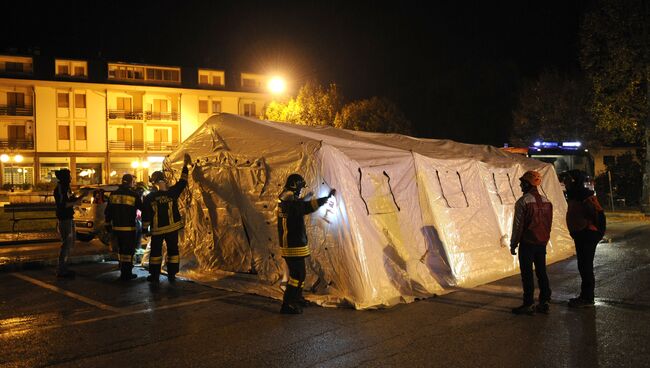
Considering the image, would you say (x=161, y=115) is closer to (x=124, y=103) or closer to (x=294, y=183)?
(x=124, y=103)

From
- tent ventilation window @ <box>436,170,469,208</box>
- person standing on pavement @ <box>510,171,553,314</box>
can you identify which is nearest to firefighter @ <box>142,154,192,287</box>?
tent ventilation window @ <box>436,170,469,208</box>

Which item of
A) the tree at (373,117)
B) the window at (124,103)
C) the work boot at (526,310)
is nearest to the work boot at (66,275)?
the work boot at (526,310)

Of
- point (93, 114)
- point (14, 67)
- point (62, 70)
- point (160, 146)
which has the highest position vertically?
point (14, 67)

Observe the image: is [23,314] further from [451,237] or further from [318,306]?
[451,237]

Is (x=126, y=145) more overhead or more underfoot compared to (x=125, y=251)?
more overhead

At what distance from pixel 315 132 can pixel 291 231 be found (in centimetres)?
313

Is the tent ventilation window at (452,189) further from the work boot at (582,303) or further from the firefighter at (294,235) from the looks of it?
the firefighter at (294,235)

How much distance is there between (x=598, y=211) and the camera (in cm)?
736

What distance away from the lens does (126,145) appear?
50688 mm

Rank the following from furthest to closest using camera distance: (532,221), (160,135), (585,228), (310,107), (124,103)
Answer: (160,135)
(124,103)
(310,107)
(585,228)
(532,221)

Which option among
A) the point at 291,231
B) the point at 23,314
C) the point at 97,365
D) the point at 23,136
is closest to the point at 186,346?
the point at 97,365

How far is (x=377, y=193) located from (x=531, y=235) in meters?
2.44

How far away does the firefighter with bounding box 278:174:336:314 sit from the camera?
713 cm

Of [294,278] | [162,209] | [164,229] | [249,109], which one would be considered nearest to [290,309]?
[294,278]
